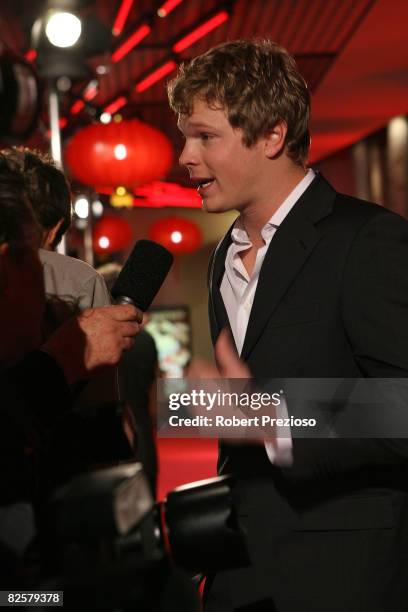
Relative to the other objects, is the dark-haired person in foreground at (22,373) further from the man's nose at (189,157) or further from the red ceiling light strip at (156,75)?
the red ceiling light strip at (156,75)

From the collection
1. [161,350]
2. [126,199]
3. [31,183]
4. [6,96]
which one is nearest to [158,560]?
[31,183]

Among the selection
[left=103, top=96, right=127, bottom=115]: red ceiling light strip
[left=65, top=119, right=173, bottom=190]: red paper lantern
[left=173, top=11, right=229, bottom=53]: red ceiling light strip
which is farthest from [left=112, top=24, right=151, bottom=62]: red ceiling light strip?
[left=103, top=96, right=127, bottom=115]: red ceiling light strip

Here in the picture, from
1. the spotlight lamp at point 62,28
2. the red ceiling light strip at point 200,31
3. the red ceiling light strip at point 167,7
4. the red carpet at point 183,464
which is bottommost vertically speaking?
the red carpet at point 183,464

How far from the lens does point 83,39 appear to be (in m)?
3.87

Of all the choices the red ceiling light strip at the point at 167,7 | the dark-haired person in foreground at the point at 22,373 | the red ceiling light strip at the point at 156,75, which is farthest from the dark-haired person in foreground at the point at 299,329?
the red ceiling light strip at the point at 156,75

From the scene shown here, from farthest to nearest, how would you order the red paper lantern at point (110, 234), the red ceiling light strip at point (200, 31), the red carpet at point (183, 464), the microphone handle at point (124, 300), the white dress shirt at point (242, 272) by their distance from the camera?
the red paper lantern at point (110, 234)
the red carpet at point (183, 464)
the red ceiling light strip at point (200, 31)
the white dress shirt at point (242, 272)
the microphone handle at point (124, 300)

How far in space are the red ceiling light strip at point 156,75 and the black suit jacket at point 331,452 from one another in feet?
16.8

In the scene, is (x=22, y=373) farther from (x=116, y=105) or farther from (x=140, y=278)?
(x=116, y=105)

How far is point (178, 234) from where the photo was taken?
9383 millimetres

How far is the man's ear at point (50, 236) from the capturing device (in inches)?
65.6

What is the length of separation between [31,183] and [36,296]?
825 mm

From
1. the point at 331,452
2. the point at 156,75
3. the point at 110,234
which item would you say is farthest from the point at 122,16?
the point at 331,452

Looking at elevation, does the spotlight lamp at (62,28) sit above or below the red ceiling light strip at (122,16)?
below

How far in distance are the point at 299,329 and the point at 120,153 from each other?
12.6 ft
